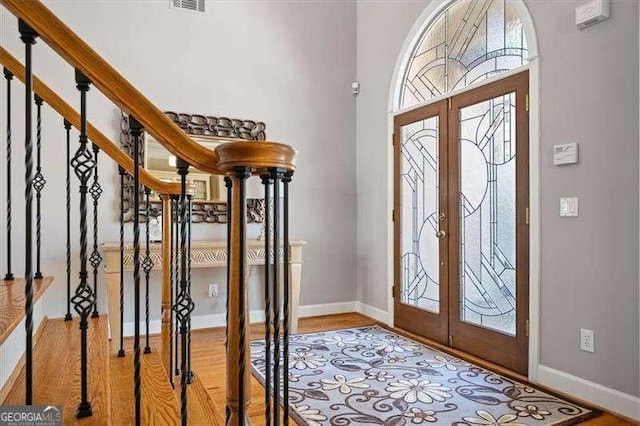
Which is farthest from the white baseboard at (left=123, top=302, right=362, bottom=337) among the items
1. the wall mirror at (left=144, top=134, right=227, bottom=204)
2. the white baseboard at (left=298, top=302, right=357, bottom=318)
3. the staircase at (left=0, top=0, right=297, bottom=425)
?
the staircase at (left=0, top=0, right=297, bottom=425)

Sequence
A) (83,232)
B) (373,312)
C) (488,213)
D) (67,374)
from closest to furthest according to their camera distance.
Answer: (83,232) → (67,374) → (488,213) → (373,312)

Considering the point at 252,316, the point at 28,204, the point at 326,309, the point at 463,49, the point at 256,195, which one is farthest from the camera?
the point at 326,309

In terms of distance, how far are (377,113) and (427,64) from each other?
74 centimetres

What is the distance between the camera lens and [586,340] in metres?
2.45

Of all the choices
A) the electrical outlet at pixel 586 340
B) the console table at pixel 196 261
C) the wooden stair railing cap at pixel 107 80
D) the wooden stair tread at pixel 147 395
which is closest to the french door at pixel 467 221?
the electrical outlet at pixel 586 340

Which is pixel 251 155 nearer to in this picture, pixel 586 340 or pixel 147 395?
pixel 147 395

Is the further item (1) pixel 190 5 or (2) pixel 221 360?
(1) pixel 190 5

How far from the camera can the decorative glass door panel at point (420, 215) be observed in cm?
368

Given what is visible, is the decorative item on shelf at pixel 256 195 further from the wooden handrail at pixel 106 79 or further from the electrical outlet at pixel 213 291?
the wooden handrail at pixel 106 79

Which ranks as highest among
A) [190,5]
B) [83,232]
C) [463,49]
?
[190,5]

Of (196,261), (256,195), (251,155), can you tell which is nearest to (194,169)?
(256,195)

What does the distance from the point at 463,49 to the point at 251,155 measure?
296cm

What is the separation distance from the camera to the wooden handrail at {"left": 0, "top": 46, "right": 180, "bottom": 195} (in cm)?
154

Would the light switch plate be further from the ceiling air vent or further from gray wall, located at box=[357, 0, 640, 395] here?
the ceiling air vent
